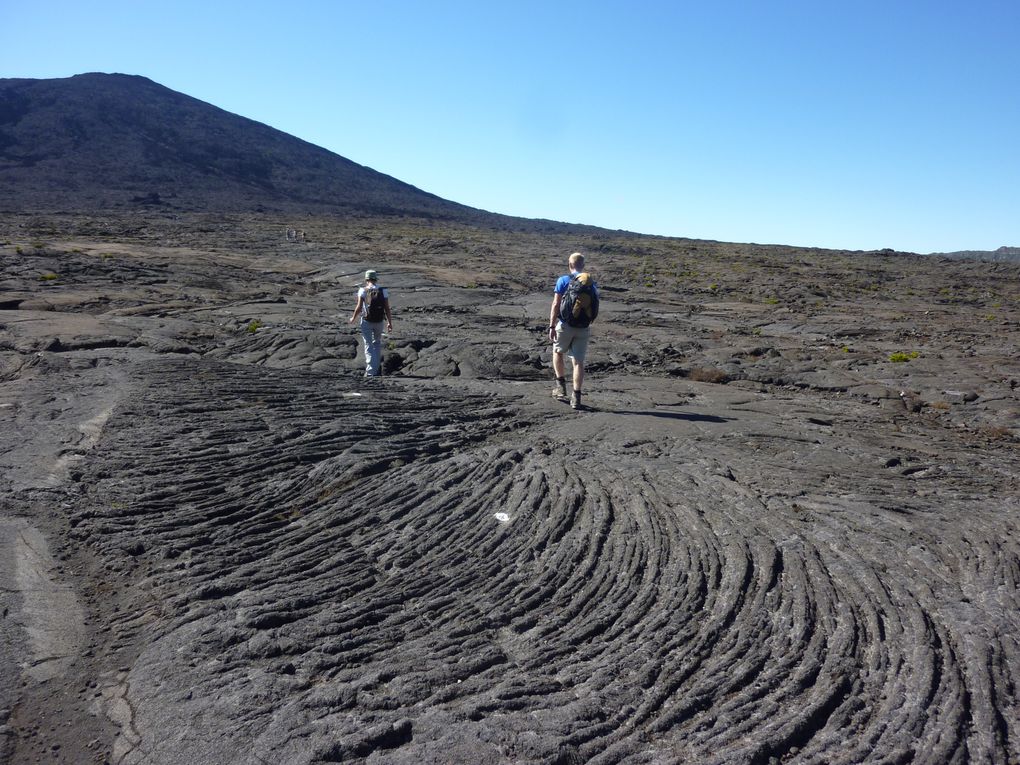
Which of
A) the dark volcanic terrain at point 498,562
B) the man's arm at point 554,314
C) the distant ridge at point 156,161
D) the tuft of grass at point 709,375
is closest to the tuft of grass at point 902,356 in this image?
the dark volcanic terrain at point 498,562

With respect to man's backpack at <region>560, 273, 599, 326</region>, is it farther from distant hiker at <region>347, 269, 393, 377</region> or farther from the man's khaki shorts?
distant hiker at <region>347, 269, 393, 377</region>

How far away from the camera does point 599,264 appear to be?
141 feet

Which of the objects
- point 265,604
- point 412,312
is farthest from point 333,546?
point 412,312

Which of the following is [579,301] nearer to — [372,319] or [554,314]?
[554,314]

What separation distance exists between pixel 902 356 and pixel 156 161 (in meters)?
86.4

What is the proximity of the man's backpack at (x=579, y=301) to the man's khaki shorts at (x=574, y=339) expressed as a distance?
0.38ft

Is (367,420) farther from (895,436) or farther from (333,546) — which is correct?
(895,436)

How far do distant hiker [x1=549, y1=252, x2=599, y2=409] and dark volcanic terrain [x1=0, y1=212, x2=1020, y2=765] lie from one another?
771 mm

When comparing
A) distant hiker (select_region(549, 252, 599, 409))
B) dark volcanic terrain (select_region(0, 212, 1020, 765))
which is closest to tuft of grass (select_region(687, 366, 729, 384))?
dark volcanic terrain (select_region(0, 212, 1020, 765))

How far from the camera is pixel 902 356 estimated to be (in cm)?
1454

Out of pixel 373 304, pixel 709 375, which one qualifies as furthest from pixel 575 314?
pixel 709 375

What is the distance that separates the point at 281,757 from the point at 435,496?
10.4 feet

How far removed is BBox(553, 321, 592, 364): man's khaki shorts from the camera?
399 inches

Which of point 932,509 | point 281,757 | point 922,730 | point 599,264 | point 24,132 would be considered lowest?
point 281,757
